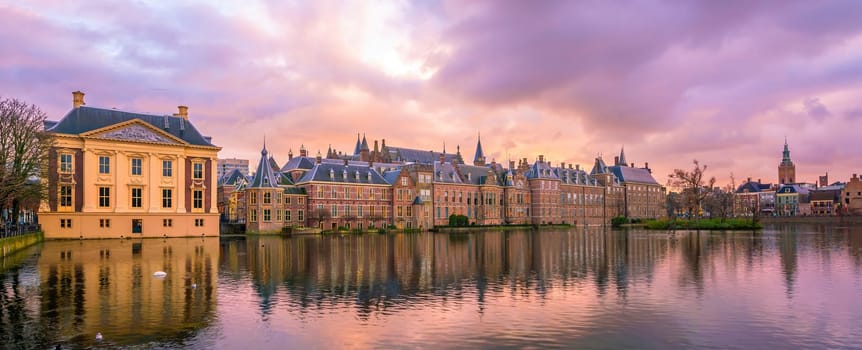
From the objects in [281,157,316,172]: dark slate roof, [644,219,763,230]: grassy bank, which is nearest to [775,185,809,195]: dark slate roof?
[644,219,763,230]: grassy bank

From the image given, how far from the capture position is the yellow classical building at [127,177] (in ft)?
199

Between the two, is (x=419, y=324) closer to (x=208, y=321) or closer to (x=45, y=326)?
(x=208, y=321)

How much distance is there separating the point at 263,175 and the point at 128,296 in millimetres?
62631

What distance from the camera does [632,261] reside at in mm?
35281

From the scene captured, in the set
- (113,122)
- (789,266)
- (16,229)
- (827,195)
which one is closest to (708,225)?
(789,266)

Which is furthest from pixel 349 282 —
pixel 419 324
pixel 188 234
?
pixel 188 234

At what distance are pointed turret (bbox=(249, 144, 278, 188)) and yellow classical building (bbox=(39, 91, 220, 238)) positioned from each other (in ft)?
36.2

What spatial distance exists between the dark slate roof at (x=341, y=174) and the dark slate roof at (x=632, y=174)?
233 feet

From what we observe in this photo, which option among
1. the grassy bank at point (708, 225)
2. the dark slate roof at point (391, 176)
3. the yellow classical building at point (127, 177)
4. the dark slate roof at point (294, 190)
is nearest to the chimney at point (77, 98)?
the yellow classical building at point (127, 177)

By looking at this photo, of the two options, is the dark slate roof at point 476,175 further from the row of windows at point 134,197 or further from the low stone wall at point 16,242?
the low stone wall at point 16,242

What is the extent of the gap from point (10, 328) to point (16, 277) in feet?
40.8

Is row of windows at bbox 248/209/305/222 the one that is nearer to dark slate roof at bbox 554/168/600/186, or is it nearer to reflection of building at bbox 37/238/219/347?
reflection of building at bbox 37/238/219/347

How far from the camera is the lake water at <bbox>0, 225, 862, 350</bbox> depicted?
15266mm

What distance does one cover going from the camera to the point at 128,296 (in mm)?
21703
